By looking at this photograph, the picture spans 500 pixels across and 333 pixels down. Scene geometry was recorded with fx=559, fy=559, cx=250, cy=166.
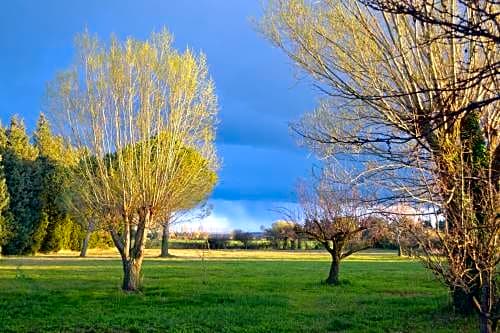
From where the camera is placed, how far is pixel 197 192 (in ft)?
64.2

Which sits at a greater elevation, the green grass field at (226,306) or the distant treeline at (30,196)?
the distant treeline at (30,196)

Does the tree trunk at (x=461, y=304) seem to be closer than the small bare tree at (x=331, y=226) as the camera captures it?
Yes

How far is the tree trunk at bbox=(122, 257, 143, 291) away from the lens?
1672 centimetres

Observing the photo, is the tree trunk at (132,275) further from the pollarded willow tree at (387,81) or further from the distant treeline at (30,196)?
the distant treeline at (30,196)

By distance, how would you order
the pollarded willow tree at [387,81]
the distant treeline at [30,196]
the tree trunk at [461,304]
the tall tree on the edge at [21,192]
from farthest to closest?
1. the tall tree on the edge at [21,192]
2. the distant treeline at [30,196]
3. the tree trunk at [461,304]
4. the pollarded willow tree at [387,81]

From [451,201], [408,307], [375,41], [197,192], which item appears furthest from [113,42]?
[451,201]

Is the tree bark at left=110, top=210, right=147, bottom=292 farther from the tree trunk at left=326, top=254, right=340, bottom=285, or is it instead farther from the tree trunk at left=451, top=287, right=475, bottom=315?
the tree trunk at left=451, top=287, right=475, bottom=315

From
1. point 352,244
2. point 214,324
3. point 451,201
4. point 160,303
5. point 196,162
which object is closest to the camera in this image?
point 451,201

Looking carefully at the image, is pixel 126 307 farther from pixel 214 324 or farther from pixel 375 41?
pixel 375 41

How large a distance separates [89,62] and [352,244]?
1185cm

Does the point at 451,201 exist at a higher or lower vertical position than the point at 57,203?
lower

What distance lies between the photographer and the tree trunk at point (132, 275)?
658 inches

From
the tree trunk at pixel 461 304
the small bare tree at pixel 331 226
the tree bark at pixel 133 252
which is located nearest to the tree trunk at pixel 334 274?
the small bare tree at pixel 331 226

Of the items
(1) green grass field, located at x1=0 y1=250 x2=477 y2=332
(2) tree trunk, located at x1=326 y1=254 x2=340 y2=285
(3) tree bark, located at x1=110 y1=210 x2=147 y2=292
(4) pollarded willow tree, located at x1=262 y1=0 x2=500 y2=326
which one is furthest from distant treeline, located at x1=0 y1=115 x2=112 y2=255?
(4) pollarded willow tree, located at x1=262 y1=0 x2=500 y2=326
